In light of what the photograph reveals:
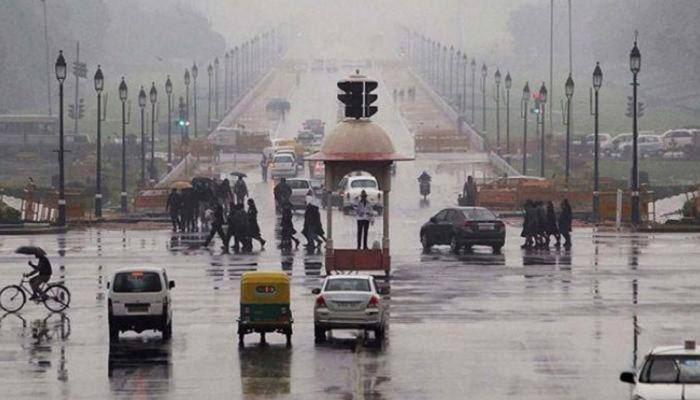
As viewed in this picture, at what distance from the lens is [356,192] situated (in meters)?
77.1

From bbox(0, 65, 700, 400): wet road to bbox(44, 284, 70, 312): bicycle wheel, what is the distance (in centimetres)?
31

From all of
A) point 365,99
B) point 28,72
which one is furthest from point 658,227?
point 28,72

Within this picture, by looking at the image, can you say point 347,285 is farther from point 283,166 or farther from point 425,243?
point 283,166

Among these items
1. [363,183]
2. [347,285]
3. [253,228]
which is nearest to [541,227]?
[253,228]

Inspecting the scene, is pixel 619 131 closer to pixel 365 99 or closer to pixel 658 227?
pixel 658 227

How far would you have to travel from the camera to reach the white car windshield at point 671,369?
2406cm

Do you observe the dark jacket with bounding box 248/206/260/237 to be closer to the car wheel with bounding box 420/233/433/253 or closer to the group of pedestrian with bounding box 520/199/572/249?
the car wheel with bounding box 420/233/433/253

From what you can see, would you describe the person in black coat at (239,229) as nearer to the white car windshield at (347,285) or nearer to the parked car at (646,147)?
the white car windshield at (347,285)

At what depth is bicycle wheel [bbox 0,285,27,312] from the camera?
41.1 m

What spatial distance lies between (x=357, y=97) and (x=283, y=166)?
53.4 metres

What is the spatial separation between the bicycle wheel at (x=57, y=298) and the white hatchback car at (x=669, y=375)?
18.4 metres

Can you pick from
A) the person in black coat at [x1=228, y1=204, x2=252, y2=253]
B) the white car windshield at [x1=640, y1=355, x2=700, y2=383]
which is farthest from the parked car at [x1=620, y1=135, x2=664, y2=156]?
the white car windshield at [x1=640, y1=355, x2=700, y2=383]

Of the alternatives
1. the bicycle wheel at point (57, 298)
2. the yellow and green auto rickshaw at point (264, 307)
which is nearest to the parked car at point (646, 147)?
the bicycle wheel at point (57, 298)

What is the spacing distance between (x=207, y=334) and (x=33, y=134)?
322 feet
